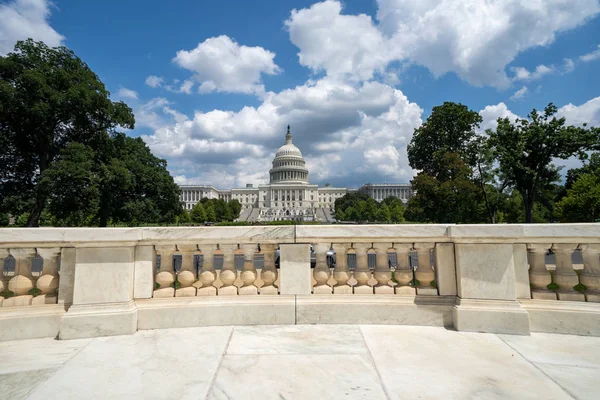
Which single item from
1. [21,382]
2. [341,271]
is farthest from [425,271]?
[21,382]

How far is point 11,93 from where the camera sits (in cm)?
1870

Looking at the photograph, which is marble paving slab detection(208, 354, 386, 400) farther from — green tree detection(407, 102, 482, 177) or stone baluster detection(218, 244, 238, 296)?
green tree detection(407, 102, 482, 177)

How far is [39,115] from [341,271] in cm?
2252

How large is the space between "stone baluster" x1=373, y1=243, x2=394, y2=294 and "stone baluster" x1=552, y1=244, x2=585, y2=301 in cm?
193

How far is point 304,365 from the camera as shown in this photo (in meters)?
3.10

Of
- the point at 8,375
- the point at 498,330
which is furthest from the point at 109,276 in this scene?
the point at 498,330

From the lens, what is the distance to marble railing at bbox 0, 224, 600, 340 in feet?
12.8

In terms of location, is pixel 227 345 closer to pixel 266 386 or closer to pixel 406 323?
pixel 266 386

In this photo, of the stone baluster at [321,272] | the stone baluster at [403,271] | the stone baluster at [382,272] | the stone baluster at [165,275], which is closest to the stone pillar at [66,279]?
the stone baluster at [165,275]

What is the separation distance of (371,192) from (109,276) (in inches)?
5853

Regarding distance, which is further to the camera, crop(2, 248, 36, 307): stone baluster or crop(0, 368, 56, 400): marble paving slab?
crop(2, 248, 36, 307): stone baluster

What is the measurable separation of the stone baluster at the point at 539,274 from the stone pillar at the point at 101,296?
15.7 ft

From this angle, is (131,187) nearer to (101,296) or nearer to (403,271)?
(101,296)

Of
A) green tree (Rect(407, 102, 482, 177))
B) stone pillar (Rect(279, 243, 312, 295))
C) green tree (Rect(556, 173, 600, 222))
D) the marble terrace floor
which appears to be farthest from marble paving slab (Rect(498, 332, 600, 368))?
green tree (Rect(407, 102, 482, 177))
